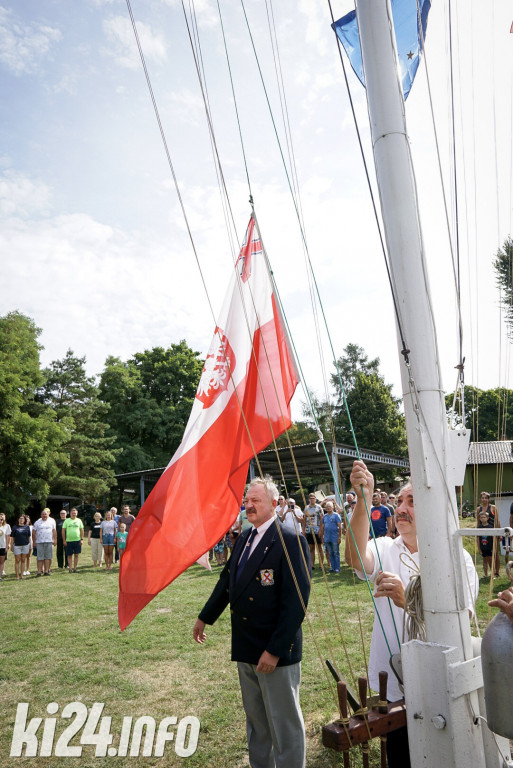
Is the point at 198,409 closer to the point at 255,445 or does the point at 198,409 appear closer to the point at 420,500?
the point at 255,445

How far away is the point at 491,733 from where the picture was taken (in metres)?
1.96

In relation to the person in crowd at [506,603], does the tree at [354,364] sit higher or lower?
higher

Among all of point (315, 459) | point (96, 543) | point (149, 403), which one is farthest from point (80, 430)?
point (96, 543)

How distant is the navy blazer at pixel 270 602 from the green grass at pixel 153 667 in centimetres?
28

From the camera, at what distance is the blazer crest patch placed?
3475mm

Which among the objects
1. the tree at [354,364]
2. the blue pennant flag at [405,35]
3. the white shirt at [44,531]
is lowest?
the white shirt at [44,531]

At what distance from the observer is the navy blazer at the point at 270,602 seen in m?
3.31

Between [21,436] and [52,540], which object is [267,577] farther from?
[21,436]

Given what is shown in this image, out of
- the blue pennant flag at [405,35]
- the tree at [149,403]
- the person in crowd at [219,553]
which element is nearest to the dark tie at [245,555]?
the blue pennant flag at [405,35]

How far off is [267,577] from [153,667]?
12.6ft

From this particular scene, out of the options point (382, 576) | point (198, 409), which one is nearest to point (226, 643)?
point (198, 409)

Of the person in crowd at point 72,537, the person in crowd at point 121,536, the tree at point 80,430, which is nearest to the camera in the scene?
the person in crowd at point 72,537

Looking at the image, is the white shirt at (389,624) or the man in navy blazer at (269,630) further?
the man in navy blazer at (269,630)

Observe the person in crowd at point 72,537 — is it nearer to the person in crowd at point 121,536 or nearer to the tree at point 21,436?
the person in crowd at point 121,536
